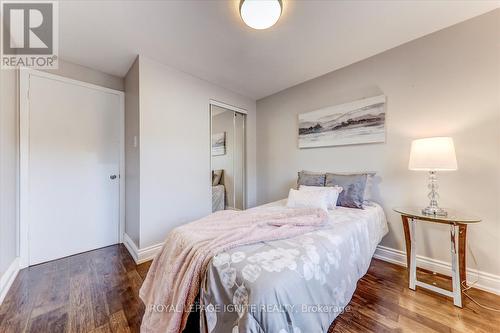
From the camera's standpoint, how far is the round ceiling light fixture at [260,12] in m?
1.45

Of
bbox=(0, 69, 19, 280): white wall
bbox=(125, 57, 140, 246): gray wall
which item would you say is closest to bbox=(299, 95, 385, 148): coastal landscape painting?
bbox=(125, 57, 140, 246): gray wall

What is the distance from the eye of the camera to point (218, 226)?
1456 millimetres

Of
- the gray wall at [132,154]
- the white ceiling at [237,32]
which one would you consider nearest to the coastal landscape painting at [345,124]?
the white ceiling at [237,32]

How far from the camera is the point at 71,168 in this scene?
235cm

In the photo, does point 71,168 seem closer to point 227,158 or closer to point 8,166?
point 8,166

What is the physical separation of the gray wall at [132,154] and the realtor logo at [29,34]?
720mm

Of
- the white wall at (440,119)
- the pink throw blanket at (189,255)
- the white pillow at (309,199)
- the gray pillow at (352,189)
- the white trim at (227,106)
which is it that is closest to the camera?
the pink throw blanket at (189,255)

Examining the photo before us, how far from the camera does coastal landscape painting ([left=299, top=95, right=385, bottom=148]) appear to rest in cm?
229

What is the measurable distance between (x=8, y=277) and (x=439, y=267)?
159 inches

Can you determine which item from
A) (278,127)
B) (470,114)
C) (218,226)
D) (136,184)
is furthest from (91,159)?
(470,114)

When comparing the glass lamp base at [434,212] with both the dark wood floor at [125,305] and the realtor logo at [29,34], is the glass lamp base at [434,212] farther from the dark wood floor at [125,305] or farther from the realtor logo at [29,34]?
the realtor logo at [29,34]

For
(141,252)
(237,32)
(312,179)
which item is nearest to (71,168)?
(141,252)

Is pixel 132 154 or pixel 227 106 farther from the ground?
pixel 227 106

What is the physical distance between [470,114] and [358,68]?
3.94 ft
